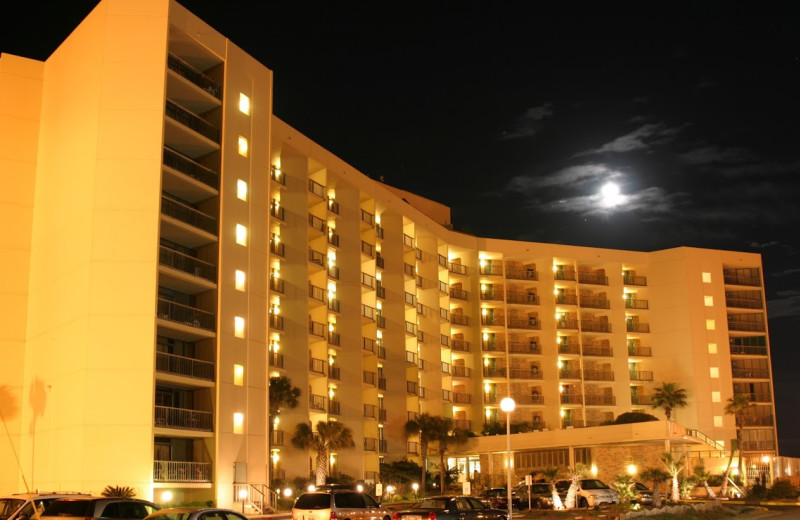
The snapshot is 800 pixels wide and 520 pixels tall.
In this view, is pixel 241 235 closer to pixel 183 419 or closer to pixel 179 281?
pixel 179 281

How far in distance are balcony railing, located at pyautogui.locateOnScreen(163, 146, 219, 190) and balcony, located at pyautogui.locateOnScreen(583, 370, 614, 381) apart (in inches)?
2338

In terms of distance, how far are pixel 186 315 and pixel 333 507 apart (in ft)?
70.6

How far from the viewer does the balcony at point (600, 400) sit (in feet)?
331

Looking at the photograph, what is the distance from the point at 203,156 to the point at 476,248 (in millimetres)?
47675

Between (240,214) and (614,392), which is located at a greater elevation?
(240,214)

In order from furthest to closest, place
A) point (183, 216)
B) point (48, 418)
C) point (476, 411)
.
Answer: point (476, 411) → point (183, 216) → point (48, 418)

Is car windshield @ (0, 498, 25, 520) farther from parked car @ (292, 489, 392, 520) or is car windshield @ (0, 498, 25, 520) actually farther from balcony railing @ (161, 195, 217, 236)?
balcony railing @ (161, 195, 217, 236)

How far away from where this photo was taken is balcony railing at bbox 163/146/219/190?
52.1m

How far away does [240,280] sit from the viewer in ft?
179

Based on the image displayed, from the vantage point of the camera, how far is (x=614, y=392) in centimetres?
10206

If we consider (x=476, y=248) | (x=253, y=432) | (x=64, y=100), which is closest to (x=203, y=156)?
(x=64, y=100)

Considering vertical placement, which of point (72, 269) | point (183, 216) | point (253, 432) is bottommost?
point (253, 432)

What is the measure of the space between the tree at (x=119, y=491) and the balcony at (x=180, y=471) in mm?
1751

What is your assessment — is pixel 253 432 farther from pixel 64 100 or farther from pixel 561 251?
pixel 561 251
